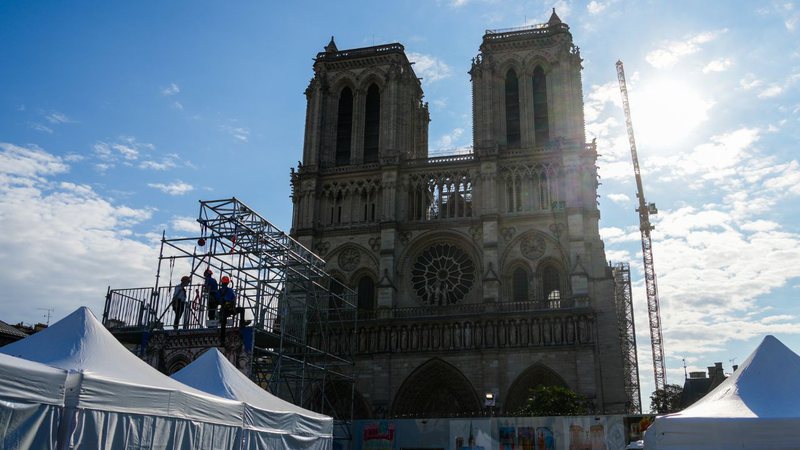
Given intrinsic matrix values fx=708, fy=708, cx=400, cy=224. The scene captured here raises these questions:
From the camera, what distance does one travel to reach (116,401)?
29.0 feet

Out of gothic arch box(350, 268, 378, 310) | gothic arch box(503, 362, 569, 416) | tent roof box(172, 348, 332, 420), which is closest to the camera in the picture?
tent roof box(172, 348, 332, 420)

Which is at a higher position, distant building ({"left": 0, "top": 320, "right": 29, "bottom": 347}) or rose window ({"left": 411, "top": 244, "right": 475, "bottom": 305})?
rose window ({"left": 411, "top": 244, "right": 475, "bottom": 305})

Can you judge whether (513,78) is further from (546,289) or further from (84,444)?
(84,444)

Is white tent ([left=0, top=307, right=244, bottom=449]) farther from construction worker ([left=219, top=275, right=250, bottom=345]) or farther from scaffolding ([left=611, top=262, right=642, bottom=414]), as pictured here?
scaffolding ([left=611, top=262, right=642, bottom=414])

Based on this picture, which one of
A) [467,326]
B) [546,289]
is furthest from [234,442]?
[546,289]

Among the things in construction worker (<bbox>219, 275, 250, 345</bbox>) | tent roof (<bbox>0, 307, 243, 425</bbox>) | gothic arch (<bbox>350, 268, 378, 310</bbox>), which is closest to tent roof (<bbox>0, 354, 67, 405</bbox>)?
tent roof (<bbox>0, 307, 243, 425</bbox>)

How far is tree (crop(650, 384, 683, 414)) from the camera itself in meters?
56.5

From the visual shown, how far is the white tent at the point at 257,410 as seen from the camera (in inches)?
464

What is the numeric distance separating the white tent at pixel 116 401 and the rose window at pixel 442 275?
2643 cm

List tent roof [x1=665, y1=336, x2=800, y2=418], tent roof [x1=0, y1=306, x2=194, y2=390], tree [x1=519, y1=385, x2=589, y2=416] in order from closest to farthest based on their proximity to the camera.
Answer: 1. tent roof [x1=0, y1=306, x2=194, y2=390]
2. tent roof [x1=665, y1=336, x2=800, y2=418]
3. tree [x1=519, y1=385, x2=589, y2=416]

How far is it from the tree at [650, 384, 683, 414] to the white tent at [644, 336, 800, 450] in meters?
46.8

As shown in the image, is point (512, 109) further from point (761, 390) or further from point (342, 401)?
point (761, 390)

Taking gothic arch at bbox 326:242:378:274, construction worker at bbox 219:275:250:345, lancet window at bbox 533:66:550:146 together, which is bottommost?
construction worker at bbox 219:275:250:345

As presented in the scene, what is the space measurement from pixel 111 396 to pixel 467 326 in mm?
27007
